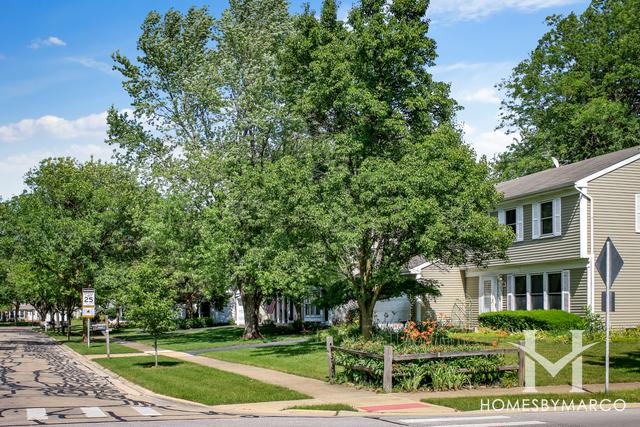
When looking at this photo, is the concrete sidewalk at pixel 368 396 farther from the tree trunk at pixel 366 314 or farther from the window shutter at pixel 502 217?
the window shutter at pixel 502 217

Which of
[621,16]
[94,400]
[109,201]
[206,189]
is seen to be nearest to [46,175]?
[109,201]

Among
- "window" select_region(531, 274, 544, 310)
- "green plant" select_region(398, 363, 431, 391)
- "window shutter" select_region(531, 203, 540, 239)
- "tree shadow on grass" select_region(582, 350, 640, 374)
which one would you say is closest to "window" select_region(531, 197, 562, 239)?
"window shutter" select_region(531, 203, 540, 239)

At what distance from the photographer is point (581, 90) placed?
171ft

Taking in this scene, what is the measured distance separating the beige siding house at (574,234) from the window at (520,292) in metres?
0.05

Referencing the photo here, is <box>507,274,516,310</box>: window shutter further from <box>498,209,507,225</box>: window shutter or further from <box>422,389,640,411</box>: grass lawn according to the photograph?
<box>422,389,640,411</box>: grass lawn

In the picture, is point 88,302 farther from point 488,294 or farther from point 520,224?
point 520,224

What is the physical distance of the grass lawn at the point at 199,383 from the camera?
17.7 meters

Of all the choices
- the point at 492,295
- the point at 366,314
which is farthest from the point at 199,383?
the point at 492,295

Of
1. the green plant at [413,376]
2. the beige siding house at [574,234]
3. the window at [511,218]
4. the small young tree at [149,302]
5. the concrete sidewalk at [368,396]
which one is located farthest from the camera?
the window at [511,218]

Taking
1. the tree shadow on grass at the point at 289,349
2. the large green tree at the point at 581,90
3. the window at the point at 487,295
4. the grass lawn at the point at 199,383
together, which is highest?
the large green tree at the point at 581,90

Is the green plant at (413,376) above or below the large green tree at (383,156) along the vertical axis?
below

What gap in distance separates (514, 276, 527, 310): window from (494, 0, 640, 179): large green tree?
16724 mm

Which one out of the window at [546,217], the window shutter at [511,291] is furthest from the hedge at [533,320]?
the window at [546,217]

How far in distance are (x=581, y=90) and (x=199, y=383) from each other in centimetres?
3992
